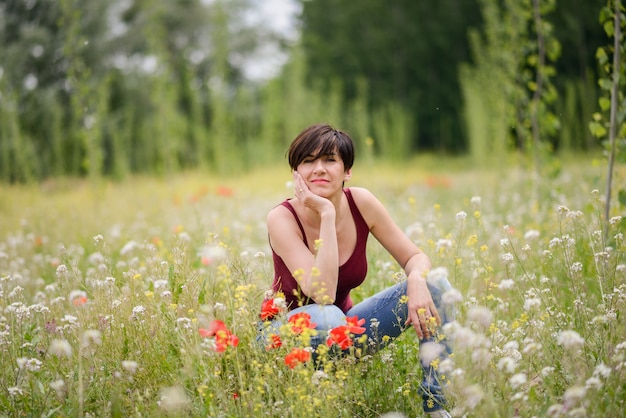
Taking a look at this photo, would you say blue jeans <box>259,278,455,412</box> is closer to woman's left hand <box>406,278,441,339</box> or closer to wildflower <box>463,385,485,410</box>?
woman's left hand <box>406,278,441,339</box>

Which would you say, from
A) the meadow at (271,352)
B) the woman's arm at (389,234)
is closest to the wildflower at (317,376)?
the meadow at (271,352)

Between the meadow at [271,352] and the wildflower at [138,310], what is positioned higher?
the wildflower at [138,310]

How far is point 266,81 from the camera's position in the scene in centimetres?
1847

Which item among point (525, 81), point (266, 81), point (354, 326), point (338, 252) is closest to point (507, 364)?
point (354, 326)

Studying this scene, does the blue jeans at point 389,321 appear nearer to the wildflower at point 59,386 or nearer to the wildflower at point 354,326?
the wildflower at point 354,326

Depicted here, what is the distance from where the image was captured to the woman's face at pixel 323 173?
2746mm

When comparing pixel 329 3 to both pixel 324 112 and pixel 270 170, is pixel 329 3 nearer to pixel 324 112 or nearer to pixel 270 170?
pixel 324 112

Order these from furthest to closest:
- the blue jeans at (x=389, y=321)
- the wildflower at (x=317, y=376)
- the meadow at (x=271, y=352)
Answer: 1. the blue jeans at (x=389, y=321)
2. the wildflower at (x=317, y=376)
3. the meadow at (x=271, y=352)

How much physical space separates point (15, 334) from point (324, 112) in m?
12.6

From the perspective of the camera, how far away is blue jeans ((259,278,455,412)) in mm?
2432

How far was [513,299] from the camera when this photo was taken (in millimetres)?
3531

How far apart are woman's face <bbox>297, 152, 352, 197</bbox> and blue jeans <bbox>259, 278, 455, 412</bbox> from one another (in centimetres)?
54

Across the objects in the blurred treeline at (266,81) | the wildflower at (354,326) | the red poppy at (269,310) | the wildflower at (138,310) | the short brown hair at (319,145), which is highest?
the blurred treeline at (266,81)

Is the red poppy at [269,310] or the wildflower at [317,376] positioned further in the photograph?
the red poppy at [269,310]
